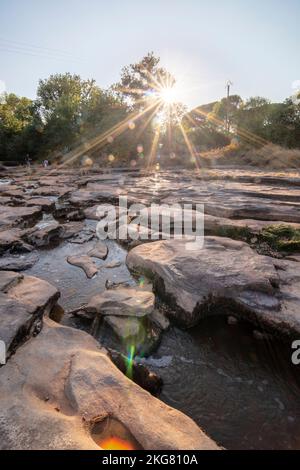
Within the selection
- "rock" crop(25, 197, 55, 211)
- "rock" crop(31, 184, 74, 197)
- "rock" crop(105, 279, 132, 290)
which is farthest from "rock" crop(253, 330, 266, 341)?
"rock" crop(31, 184, 74, 197)

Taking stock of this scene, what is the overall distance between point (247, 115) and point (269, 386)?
35.2m

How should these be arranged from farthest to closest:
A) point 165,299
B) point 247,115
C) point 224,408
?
point 247,115, point 165,299, point 224,408

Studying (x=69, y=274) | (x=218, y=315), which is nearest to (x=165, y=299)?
(x=218, y=315)

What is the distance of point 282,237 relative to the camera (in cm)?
587

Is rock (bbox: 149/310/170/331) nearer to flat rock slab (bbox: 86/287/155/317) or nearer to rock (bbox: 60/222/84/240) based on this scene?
flat rock slab (bbox: 86/287/155/317)

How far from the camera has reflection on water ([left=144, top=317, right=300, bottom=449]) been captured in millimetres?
2479

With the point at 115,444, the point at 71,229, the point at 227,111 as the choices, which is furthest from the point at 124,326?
the point at 227,111

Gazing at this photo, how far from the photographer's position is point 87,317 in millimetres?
3918

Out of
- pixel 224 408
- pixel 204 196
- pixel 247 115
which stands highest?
pixel 247 115

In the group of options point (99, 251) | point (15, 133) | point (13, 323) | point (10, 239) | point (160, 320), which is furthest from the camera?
point (15, 133)

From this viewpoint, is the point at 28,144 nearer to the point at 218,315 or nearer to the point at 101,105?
the point at 101,105

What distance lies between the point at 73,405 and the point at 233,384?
65.5 inches

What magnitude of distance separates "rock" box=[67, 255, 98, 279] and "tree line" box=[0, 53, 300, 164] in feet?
81.4

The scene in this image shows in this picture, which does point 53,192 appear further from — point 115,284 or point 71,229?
point 115,284
